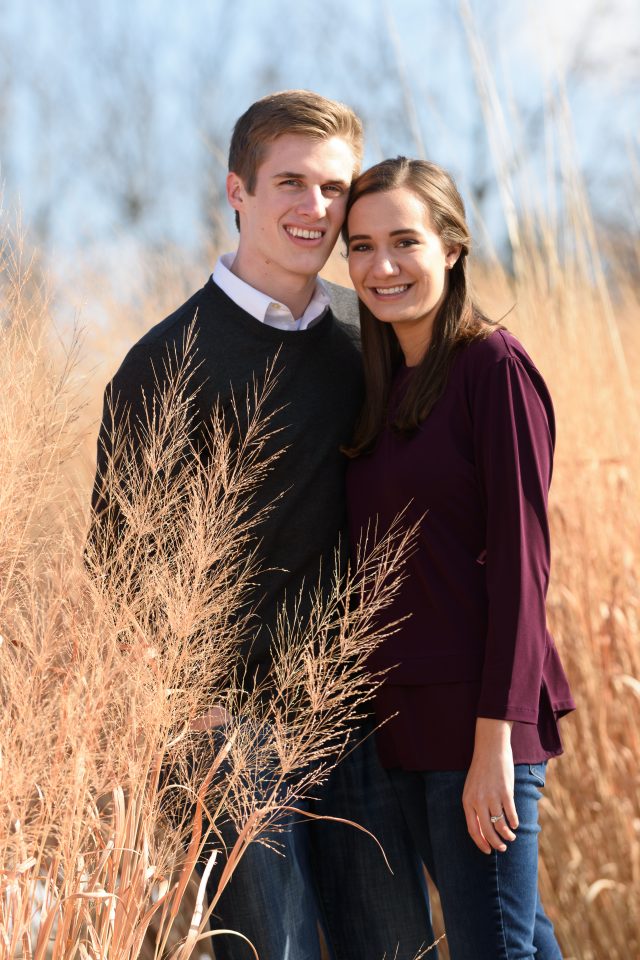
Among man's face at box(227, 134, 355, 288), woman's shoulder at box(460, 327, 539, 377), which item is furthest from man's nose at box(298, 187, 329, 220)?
woman's shoulder at box(460, 327, 539, 377)

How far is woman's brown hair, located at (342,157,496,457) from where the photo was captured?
1.78 m

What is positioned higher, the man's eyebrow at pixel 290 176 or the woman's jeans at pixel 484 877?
the man's eyebrow at pixel 290 176

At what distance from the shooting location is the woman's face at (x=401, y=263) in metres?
1.85

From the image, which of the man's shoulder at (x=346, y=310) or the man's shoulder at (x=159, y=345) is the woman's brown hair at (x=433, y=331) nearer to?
the man's shoulder at (x=346, y=310)

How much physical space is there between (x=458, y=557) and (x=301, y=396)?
40 cm

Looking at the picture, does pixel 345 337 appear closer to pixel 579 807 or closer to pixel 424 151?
pixel 424 151

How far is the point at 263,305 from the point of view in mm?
1895

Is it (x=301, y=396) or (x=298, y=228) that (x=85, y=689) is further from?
(x=298, y=228)

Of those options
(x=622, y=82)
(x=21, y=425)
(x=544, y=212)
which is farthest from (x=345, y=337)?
(x=622, y=82)

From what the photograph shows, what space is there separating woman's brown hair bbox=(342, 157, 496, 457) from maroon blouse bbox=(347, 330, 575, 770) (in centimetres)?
3

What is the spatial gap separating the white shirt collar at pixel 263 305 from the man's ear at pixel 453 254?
9.3 inches

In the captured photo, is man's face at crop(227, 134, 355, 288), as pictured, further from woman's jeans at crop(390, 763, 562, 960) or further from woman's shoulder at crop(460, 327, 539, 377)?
woman's jeans at crop(390, 763, 562, 960)

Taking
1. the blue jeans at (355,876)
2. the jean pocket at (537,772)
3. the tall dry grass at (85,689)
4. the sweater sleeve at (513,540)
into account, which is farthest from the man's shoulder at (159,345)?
the jean pocket at (537,772)

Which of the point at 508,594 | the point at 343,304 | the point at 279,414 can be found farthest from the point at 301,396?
the point at 508,594
